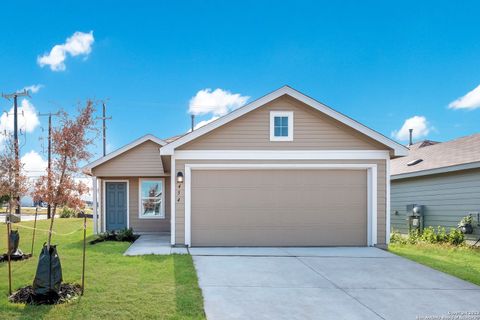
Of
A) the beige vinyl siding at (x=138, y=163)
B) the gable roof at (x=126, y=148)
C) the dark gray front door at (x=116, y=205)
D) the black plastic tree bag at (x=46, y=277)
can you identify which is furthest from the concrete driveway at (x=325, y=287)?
the dark gray front door at (x=116, y=205)

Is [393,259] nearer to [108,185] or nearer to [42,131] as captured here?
[42,131]

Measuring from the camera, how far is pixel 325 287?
605cm

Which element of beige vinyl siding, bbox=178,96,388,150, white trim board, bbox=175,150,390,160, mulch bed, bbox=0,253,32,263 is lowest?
mulch bed, bbox=0,253,32,263

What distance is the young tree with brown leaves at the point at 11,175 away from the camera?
7.79 m

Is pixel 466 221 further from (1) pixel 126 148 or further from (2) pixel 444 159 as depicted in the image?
(1) pixel 126 148

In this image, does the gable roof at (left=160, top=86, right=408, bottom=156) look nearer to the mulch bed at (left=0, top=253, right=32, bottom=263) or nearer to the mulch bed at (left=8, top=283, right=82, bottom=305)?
the mulch bed at (left=0, top=253, right=32, bottom=263)

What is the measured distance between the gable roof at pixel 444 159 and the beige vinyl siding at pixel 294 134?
3.55 metres

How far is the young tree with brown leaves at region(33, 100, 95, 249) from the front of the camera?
5.51m

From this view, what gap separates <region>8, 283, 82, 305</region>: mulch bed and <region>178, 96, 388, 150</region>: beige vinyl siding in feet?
16.1

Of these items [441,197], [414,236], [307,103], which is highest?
[307,103]

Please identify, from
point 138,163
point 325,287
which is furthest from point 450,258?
point 138,163

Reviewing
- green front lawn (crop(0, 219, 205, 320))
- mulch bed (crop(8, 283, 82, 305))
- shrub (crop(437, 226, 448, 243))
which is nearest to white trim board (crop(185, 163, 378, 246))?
green front lawn (crop(0, 219, 205, 320))

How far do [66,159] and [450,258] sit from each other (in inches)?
355

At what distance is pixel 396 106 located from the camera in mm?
19844
